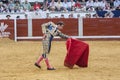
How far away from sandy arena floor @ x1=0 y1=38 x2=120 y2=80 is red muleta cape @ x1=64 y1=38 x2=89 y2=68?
0.49 feet

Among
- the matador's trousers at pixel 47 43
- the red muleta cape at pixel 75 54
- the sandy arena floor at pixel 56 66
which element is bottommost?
the sandy arena floor at pixel 56 66

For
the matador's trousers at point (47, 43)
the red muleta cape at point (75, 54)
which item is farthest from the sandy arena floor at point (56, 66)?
the matador's trousers at point (47, 43)

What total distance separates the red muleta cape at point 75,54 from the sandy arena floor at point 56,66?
15cm

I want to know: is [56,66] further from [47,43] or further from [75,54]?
[47,43]

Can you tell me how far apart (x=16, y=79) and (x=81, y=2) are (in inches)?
547

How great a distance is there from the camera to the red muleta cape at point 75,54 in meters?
10.1

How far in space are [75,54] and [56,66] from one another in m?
0.62

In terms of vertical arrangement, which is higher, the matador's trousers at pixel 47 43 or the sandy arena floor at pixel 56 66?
the matador's trousers at pixel 47 43

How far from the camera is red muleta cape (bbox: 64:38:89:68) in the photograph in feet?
33.2

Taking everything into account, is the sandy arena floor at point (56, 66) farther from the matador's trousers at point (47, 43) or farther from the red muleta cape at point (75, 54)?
the matador's trousers at point (47, 43)

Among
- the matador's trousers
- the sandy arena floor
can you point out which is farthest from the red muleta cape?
the matador's trousers

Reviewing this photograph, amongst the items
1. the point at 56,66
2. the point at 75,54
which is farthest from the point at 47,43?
the point at 56,66

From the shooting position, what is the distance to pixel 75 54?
402 inches

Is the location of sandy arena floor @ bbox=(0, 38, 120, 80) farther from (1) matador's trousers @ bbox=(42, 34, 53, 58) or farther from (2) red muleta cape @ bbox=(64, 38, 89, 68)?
(1) matador's trousers @ bbox=(42, 34, 53, 58)
